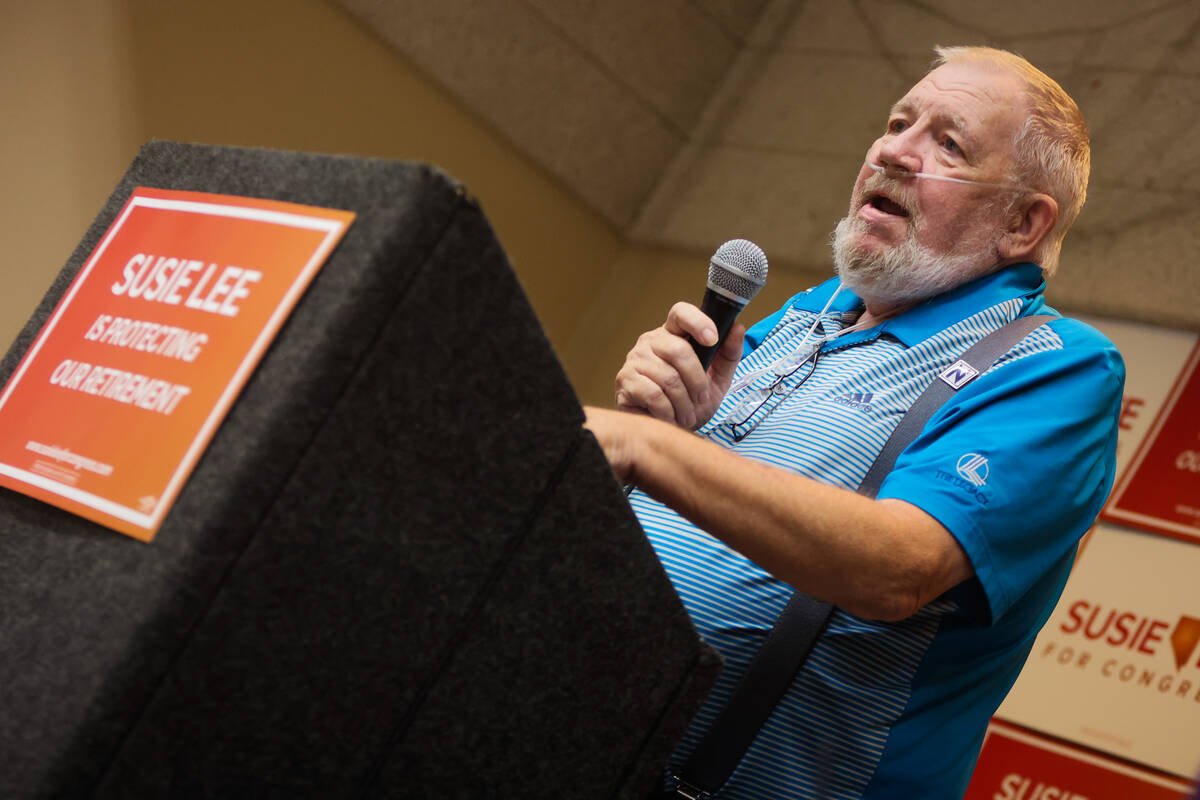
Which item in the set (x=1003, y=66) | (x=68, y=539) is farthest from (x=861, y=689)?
(x=1003, y=66)

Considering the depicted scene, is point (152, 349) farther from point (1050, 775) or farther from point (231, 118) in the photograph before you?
point (231, 118)

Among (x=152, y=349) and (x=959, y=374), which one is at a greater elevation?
(x=959, y=374)

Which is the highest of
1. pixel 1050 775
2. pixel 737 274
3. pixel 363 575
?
pixel 737 274

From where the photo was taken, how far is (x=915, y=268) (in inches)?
53.8

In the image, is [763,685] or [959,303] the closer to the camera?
[763,685]

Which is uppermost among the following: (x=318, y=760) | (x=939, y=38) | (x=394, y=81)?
(x=939, y=38)

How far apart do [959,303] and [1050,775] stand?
1646 mm

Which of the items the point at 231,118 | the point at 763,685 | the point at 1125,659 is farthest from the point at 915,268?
the point at 231,118

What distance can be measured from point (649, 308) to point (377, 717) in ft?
11.1

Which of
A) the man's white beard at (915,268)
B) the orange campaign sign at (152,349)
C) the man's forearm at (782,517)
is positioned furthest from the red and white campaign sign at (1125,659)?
the orange campaign sign at (152,349)

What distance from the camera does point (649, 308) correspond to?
13.1ft

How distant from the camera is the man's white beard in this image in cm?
136

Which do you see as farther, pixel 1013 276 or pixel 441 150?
pixel 441 150

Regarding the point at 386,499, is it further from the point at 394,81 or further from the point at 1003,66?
the point at 394,81
